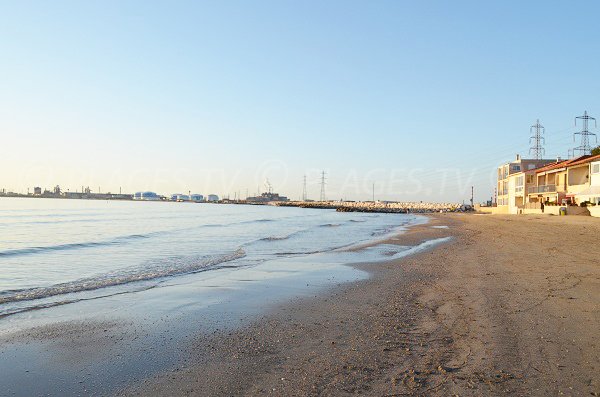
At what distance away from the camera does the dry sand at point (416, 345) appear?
422 cm

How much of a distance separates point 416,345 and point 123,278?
9.22 m

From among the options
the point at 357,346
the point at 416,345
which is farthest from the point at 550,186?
the point at 357,346

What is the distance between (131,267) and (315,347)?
10632 millimetres

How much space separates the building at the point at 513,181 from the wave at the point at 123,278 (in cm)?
5277

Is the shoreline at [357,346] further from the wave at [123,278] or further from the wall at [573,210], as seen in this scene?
the wall at [573,210]

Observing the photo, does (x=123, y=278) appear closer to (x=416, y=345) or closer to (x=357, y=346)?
(x=357, y=346)

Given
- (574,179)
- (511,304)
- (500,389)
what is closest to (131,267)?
(511,304)

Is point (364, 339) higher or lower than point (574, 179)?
lower

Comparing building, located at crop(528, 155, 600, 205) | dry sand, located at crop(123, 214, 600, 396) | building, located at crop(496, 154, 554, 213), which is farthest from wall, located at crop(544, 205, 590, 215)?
dry sand, located at crop(123, 214, 600, 396)

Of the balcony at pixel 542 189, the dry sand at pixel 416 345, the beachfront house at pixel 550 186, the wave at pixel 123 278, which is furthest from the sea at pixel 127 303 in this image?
the balcony at pixel 542 189

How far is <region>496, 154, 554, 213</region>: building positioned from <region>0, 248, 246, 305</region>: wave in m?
52.8

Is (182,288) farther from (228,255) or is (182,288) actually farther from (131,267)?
(228,255)

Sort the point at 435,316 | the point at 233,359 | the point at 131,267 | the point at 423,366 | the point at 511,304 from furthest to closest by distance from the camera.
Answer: the point at 131,267
the point at 511,304
the point at 435,316
the point at 233,359
the point at 423,366

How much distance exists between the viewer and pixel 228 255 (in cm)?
1755
